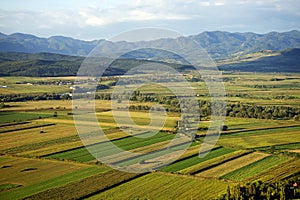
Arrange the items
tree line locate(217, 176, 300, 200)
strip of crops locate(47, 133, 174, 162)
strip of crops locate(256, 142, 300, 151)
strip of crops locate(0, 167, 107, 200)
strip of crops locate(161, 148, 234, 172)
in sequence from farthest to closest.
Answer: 1. strip of crops locate(256, 142, 300, 151)
2. strip of crops locate(47, 133, 174, 162)
3. strip of crops locate(161, 148, 234, 172)
4. strip of crops locate(0, 167, 107, 200)
5. tree line locate(217, 176, 300, 200)

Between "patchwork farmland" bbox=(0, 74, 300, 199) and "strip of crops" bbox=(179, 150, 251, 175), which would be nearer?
"patchwork farmland" bbox=(0, 74, 300, 199)

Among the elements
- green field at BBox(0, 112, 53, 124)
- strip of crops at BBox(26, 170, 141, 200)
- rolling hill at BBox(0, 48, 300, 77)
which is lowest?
strip of crops at BBox(26, 170, 141, 200)

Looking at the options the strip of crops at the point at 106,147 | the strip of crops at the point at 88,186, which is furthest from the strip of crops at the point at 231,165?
the strip of crops at the point at 106,147

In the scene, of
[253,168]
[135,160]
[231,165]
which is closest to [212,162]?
[231,165]

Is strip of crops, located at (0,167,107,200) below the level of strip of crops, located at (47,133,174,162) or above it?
below

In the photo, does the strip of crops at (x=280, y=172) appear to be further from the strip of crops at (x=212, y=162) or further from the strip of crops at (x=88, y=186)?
the strip of crops at (x=88, y=186)

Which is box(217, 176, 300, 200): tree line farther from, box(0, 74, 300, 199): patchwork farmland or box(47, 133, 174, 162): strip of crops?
box(47, 133, 174, 162): strip of crops

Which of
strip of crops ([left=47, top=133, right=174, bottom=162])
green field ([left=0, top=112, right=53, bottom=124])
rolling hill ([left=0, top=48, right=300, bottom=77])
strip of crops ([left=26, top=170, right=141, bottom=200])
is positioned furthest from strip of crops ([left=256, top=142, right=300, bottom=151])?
rolling hill ([left=0, top=48, right=300, bottom=77])
